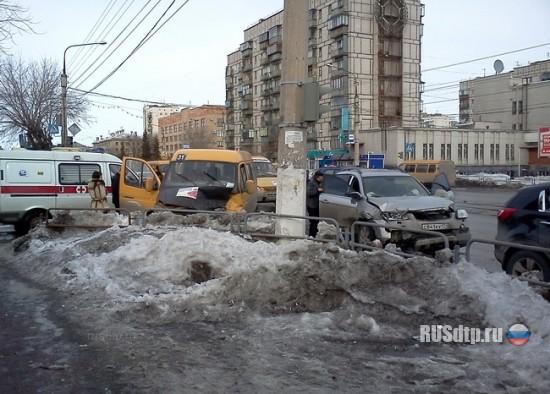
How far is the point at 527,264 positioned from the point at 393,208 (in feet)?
11.5

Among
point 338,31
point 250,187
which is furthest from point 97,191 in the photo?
→ point 338,31

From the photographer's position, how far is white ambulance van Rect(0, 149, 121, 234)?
44.6 feet

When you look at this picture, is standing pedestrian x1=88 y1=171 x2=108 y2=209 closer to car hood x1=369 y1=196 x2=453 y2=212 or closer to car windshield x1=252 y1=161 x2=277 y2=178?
car hood x1=369 y1=196 x2=453 y2=212

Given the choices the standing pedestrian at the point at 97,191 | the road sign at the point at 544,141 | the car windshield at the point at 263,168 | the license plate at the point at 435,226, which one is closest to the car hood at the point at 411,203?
the license plate at the point at 435,226

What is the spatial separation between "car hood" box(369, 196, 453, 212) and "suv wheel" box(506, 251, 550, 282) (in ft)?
10.6

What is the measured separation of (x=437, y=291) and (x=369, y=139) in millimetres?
63169

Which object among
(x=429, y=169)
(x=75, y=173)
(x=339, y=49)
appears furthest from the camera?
(x=339, y=49)

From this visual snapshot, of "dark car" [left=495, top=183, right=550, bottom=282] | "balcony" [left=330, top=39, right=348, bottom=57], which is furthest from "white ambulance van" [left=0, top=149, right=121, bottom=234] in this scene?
"balcony" [left=330, top=39, right=348, bottom=57]

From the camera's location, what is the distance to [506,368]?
14.9 feet

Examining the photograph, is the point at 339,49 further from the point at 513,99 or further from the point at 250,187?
the point at 250,187

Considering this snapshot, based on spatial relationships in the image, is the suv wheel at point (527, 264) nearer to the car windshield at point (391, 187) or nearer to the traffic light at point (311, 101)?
the traffic light at point (311, 101)

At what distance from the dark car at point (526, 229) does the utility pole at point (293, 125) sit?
9.57 feet

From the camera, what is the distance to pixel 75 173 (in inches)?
581

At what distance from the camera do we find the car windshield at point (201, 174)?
11977 millimetres
